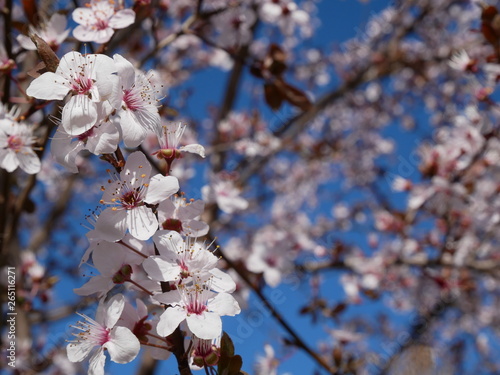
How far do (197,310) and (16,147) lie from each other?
2.61 ft

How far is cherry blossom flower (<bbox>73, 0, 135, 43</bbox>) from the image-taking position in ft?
4.28

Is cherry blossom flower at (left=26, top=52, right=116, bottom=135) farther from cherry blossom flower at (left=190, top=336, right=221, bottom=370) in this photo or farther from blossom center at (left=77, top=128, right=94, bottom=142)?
cherry blossom flower at (left=190, top=336, right=221, bottom=370)

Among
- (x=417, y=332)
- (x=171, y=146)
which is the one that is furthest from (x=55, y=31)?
(x=417, y=332)

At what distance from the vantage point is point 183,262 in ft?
3.03

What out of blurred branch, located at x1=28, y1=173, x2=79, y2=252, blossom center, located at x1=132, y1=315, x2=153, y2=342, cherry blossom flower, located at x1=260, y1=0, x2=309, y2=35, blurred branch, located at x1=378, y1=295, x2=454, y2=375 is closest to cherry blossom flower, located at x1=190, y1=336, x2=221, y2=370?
blossom center, located at x1=132, y1=315, x2=153, y2=342

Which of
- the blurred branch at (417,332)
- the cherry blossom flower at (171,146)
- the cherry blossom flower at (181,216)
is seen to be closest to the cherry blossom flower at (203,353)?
the cherry blossom flower at (181,216)

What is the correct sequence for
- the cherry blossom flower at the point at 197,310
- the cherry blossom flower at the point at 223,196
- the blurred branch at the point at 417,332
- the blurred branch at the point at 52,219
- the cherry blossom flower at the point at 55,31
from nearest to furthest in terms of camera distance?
the cherry blossom flower at the point at 197,310, the cherry blossom flower at the point at 55,31, the cherry blossom flower at the point at 223,196, the blurred branch at the point at 417,332, the blurred branch at the point at 52,219

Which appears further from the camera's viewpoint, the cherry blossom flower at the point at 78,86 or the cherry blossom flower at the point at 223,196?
the cherry blossom flower at the point at 223,196

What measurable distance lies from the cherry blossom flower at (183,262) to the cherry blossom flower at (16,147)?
0.64m

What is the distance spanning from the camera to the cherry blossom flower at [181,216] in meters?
0.97

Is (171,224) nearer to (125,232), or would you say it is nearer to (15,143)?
(125,232)

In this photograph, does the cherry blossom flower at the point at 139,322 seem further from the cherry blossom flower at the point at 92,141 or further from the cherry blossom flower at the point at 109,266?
the cherry blossom flower at the point at 92,141

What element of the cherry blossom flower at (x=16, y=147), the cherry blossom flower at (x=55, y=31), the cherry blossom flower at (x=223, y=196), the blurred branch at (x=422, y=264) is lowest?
the blurred branch at (x=422, y=264)

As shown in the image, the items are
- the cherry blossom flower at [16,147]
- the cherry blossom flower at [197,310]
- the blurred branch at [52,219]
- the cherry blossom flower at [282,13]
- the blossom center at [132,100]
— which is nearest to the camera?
the cherry blossom flower at [197,310]
